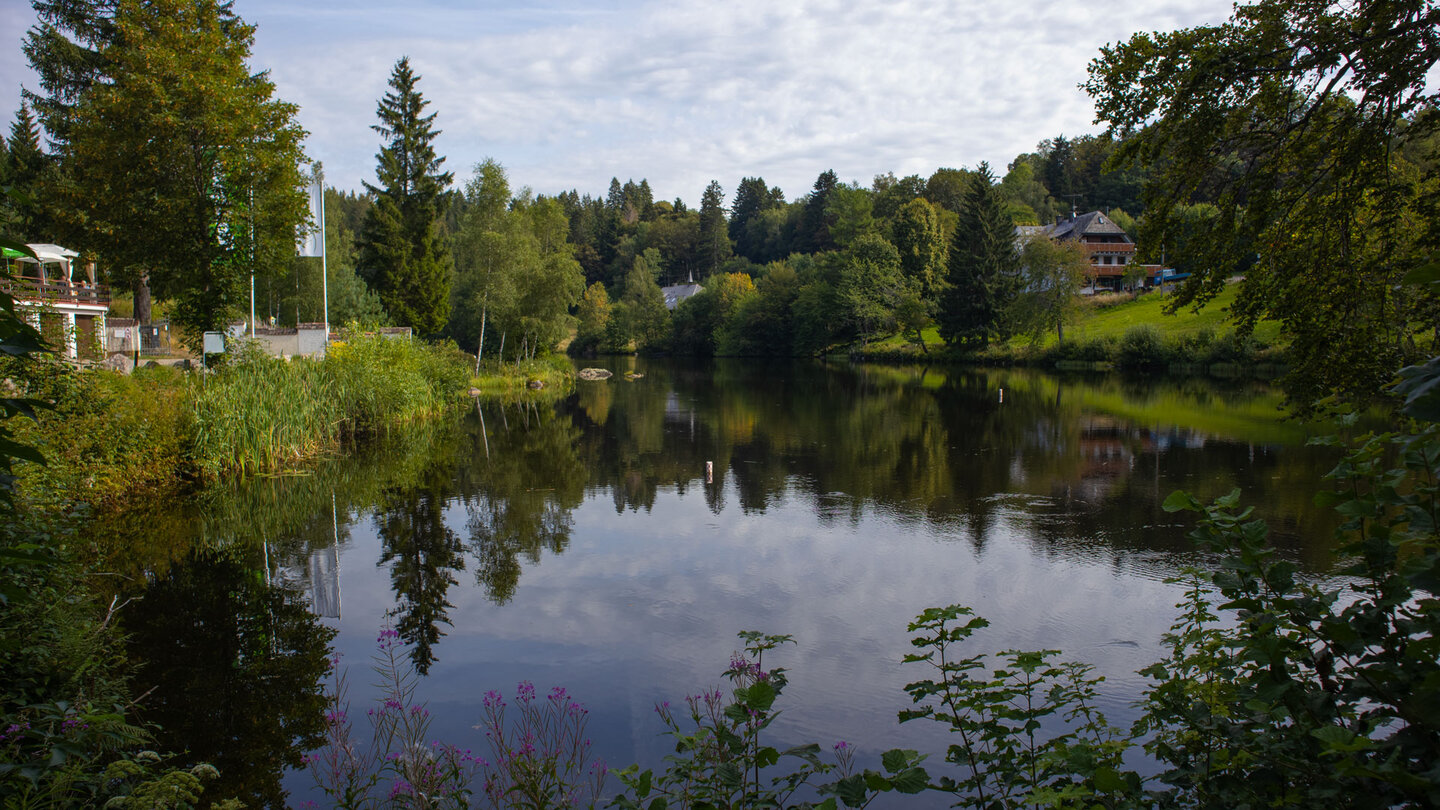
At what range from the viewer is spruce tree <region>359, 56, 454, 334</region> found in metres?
42.9

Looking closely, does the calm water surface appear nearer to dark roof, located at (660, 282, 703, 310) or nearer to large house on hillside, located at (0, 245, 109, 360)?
large house on hillside, located at (0, 245, 109, 360)

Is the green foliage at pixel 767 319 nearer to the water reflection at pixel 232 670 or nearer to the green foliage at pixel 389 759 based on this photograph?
the water reflection at pixel 232 670

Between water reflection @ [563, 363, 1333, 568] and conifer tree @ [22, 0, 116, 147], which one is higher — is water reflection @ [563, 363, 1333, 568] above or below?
below

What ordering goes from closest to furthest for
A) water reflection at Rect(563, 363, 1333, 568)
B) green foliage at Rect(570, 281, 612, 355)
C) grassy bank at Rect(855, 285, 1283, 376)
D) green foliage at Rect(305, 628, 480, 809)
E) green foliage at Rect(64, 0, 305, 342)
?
green foliage at Rect(305, 628, 480, 809) < water reflection at Rect(563, 363, 1333, 568) < green foliage at Rect(64, 0, 305, 342) < grassy bank at Rect(855, 285, 1283, 376) < green foliage at Rect(570, 281, 612, 355)

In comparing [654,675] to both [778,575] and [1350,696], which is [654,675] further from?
[1350,696]

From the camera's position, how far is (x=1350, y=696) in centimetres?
278

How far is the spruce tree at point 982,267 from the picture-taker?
5391 cm

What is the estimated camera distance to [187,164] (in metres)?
17.3

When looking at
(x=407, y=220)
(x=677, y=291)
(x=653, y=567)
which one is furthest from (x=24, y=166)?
(x=677, y=291)

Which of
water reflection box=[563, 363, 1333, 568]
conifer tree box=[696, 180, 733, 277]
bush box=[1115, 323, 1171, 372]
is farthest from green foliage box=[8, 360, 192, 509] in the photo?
conifer tree box=[696, 180, 733, 277]

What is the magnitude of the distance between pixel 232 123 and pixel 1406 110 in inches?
748

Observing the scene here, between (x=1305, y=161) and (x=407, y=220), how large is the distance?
43648 millimetres

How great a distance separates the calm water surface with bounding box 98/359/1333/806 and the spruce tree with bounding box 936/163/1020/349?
3283 centimetres

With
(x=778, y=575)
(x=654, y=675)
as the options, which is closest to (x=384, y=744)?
(x=654, y=675)
